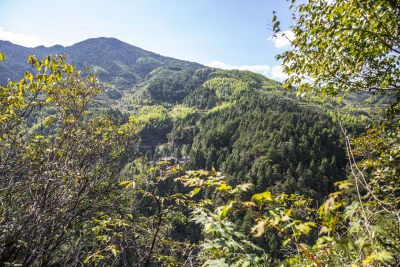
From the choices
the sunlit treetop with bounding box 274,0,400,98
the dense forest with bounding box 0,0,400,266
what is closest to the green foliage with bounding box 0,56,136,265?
the dense forest with bounding box 0,0,400,266

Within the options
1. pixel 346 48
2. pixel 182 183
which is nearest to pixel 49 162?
pixel 182 183

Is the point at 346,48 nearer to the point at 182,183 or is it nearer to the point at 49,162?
the point at 182,183

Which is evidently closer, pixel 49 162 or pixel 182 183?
pixel 182 183

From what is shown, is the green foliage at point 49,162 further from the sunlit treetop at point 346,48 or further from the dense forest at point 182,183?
the sunlit treetop at point 346,48

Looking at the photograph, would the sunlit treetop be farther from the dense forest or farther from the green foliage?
the green foliage

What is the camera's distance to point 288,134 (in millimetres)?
75375

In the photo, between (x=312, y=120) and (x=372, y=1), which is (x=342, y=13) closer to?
(x=372, y=1)

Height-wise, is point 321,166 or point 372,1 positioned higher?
point 372,1

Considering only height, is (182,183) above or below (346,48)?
below

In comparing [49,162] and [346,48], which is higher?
[346,48]

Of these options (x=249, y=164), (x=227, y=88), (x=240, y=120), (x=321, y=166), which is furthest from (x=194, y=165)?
(x=227, y=88)

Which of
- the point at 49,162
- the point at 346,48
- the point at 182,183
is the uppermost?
the point at 346,48

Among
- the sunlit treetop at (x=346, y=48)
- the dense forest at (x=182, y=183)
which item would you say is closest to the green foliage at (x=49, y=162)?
the dense forest at (x=182, y=183)

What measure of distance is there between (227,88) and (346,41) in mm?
179449
